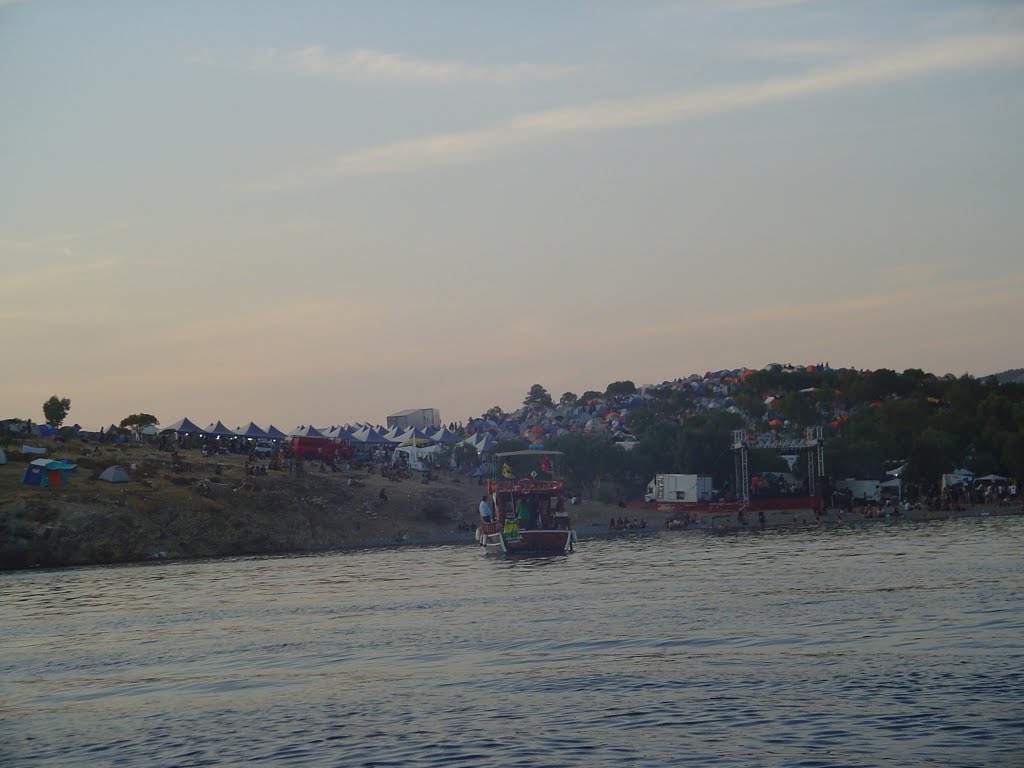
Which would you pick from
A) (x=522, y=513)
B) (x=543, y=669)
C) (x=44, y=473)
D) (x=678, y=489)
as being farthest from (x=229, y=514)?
(x=543, y=669)

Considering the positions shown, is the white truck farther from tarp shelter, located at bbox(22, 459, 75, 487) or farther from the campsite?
tarp shelter, located at bbox(22, 459, 75, 487)

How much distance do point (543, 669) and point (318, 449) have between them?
70739mm

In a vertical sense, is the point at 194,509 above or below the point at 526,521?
above

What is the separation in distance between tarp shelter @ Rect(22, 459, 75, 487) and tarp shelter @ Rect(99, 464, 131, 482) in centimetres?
284

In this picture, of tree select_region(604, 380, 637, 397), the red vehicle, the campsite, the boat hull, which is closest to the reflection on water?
the boat hull

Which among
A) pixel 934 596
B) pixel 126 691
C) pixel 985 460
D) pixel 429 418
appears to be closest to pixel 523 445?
pixel 429 418

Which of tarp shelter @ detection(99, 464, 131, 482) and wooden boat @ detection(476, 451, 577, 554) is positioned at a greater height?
tarp shelter @ detection(99, 464, 131, 482)

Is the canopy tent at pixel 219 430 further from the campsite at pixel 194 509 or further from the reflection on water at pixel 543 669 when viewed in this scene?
the reflection on water at pixel 543 669

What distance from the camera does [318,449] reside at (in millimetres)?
96062

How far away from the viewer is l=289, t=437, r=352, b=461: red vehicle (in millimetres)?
95188

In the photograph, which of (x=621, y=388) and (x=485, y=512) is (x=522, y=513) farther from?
(x=621, y=388)

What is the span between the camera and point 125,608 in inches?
1751

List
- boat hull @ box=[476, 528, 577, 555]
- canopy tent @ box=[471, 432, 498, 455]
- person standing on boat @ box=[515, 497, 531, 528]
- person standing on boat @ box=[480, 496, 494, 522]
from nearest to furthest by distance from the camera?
boat hull @ box=[476, 528, 577, 555]
person standing on boat @ box=[515, 497, 531, 528]
person standing on boat @ box=[480, 496, 494, 522]
canopy tent @ box=[471, 432, 498, 455]

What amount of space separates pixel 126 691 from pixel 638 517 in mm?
65930
